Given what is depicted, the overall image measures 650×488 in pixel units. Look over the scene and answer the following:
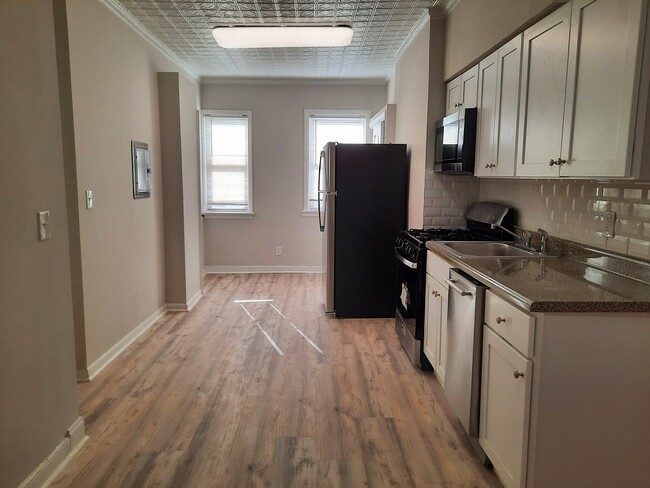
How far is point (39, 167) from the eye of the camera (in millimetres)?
2029

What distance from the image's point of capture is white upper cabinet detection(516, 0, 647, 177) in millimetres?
1662

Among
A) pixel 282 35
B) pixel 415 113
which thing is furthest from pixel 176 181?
pixel 415 113

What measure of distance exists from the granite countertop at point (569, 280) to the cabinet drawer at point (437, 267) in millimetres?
98

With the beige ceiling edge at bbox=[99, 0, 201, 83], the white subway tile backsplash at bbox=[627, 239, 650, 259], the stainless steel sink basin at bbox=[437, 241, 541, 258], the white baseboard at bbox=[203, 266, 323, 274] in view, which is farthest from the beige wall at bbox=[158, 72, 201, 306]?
the white subway tile backsplash at bbox=[627, 239, 650, 259]

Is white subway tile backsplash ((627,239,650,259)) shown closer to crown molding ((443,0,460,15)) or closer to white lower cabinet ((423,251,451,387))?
white lower cabinet ((423,251,451,387))

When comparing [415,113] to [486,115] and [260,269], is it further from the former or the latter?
[260,269]

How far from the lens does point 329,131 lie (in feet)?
21.2

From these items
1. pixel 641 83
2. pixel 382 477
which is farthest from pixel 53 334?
pixel 641 83

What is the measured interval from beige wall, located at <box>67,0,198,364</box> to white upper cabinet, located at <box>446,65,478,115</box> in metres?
2.51

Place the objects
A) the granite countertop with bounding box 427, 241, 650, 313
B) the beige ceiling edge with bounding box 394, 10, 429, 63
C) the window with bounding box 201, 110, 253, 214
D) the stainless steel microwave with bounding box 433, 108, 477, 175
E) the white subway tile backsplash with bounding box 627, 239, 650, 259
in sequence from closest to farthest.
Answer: the granite countertop with bounding box 427, 241, 650, 313, the white subway tile backsplash with bounding box 627, 239, 650, 259, the stainless steel microwave with bounding box 433, 108, 477, 175, the beige ceiling edge with bounding box 394, 10, 429, 63, the window with bounding box 201, 110, 253, 214

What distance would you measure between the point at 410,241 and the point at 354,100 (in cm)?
354

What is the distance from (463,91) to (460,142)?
1.48ft

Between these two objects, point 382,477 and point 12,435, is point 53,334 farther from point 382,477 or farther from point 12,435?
point 382,477

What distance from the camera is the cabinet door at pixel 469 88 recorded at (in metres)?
3.16
